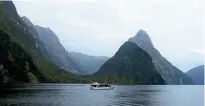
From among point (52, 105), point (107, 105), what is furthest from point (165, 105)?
→ point (52, 105)

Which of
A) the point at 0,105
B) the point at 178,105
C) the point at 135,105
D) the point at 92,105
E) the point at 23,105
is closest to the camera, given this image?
the point at 0,105

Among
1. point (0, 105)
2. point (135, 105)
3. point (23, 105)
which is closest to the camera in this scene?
point (0, 105)

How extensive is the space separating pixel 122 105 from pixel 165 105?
22215 mm

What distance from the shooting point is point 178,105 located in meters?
146

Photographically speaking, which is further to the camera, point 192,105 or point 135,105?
point 192,105

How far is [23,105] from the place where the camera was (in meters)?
118

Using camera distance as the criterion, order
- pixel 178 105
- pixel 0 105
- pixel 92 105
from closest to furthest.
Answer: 1. pixel 0 105
2. pixel 92 105
3. pixel 178 105

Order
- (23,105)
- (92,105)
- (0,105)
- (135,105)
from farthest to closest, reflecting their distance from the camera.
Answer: (135,105)
(92,105)
(23,105)
(0,105)

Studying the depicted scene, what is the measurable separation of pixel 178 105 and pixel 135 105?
2211 centimetres

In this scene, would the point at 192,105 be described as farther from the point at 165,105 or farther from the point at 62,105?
the point at 62,105

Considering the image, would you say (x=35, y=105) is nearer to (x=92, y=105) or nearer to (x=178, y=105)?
(x=92, y=105)

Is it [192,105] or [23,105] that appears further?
[192,105]

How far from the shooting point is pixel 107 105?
428 feet

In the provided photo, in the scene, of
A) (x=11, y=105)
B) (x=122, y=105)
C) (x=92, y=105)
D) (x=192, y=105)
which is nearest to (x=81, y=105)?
(x=92, y=105)
